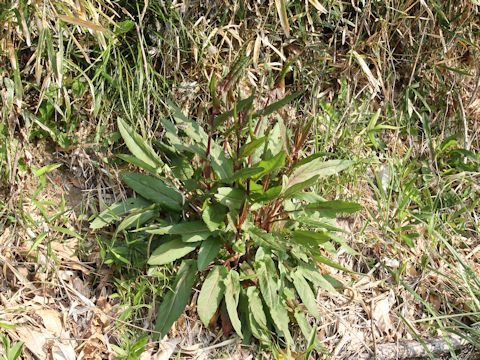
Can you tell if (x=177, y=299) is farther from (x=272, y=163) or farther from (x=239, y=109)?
(x=239, y=109)

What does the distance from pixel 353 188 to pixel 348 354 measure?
71 centimetres

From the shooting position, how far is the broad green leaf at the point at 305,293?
240cm

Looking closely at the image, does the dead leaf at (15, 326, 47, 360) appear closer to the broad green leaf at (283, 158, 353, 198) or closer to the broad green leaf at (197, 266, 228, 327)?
the broad green leaf at (197, 266, 228, 327)

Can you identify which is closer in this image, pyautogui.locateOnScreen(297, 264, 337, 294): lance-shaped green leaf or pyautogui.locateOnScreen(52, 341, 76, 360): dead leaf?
pyautogui.locateOnScreen(52, 341, 76, 360): dead leaf

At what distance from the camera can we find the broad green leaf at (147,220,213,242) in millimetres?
2322

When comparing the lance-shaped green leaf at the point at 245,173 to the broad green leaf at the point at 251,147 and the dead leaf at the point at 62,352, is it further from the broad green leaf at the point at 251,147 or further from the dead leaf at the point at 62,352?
the dead leaf at the point at 62,352

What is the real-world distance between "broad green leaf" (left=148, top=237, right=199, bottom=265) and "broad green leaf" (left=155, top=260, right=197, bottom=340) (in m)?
0.05

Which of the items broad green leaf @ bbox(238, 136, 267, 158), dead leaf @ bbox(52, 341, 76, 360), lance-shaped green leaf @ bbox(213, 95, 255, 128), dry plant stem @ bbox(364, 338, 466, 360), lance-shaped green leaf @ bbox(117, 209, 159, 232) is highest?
lance-shaped green leaf @ bbox(213, 95, 255, 128)

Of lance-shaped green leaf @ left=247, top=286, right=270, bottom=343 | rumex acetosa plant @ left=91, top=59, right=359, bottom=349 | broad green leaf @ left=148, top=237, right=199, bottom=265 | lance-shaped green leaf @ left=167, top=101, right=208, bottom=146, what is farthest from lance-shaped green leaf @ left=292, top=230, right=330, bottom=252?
lance-shaped green leaf @ left=167, top=101, right=208, bottom=146

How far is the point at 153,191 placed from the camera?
2439 mm

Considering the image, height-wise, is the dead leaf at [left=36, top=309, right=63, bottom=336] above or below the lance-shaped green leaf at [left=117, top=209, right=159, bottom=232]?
below

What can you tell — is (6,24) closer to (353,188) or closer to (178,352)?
(178,352)

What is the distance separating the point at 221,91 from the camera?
226 cm

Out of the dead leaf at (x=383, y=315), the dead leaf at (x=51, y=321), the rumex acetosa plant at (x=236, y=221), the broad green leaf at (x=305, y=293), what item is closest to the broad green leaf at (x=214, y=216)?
the rumex acetosa plant at (x=236, y=221)
